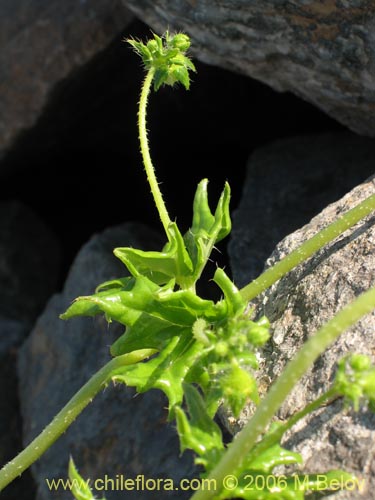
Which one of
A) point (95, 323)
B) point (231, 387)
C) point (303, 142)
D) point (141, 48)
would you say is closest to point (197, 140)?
point (303, 142)

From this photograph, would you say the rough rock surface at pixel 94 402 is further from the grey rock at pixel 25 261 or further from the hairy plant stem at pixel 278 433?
the hairy plant stem at pixel 278 433

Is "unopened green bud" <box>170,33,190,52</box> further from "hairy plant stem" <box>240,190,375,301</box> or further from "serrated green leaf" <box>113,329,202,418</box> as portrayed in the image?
"serrated green leaf" <box>113,329,202,418</box>

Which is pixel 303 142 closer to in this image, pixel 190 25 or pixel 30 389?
pixel 190 25

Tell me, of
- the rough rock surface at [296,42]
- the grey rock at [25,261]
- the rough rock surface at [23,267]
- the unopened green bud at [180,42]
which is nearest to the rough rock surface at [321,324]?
the rough rock surface at [296,42]

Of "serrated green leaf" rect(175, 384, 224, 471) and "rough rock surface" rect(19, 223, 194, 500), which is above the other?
"rough rock surface" rect(19, 223, 194, 500)

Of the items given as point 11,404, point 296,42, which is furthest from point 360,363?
point 11,404

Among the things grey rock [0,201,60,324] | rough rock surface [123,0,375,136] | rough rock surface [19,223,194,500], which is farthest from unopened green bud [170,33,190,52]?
grey rock [0,201,60,324]

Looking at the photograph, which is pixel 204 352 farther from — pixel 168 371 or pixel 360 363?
pixel 360 363
